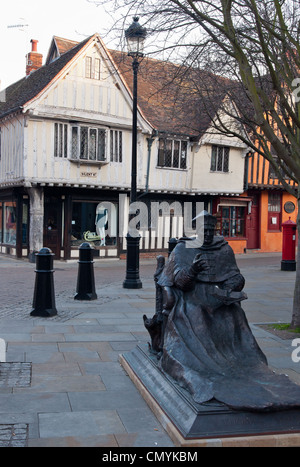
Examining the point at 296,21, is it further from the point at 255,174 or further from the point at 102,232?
the point at 255,174

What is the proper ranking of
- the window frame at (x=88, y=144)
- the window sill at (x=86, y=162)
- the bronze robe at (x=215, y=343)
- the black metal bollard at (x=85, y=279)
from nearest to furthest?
the bronze robe at (x=215, y=343) < the black metal bollard at (x=85, y=279) < the window sill at (x=86, y=162) < the window frame at (x=88, y=144)

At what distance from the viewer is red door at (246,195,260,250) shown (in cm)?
2712

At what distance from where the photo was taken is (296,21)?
926 centimetres

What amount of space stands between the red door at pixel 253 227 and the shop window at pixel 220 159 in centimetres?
329

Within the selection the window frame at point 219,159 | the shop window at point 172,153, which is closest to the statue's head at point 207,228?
the shop window at point 172,153

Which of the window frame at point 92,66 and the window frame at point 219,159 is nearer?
the window frame at point 92,66

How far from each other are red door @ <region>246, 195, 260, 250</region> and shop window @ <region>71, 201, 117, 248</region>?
329 inches

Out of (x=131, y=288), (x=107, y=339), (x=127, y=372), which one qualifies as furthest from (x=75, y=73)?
(x=127, y=372)

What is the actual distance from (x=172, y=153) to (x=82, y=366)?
57.7ft

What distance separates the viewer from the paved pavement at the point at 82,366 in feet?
14.2

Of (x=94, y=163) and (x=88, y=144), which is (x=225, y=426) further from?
(x=88, y=144)

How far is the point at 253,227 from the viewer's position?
27.3m

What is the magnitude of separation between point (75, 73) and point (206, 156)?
7597mm

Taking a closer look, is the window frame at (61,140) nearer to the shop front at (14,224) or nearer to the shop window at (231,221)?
the shop front at (14,224)
